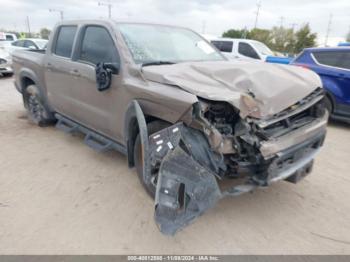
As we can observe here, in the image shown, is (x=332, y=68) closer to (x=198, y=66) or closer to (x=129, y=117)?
(x=198, y=66)

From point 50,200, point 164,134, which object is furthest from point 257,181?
point 50,200

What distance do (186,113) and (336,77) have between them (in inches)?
198

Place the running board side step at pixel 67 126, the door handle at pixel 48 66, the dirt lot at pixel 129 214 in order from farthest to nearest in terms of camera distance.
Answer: the door handle at pixel 48 66 → the running board side step at pixel 67 126 → the dirt lot at pixel 129 214

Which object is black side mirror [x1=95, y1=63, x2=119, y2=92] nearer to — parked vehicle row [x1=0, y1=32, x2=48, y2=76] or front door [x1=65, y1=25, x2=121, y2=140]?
front door [x1=65, y1=25, x2=121, y2=140]

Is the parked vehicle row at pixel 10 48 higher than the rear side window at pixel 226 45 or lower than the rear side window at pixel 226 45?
lower

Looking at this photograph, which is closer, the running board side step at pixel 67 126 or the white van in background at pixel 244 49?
the running board side step at pixel 67 126

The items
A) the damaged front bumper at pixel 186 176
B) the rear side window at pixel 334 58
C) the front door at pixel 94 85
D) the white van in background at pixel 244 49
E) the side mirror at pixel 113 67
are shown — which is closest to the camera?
the damaged front bumper at pixel 186 176

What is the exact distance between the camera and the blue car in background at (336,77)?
6184 mm

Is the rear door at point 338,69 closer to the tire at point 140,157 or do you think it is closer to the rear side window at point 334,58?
the rear side window at point 334,58

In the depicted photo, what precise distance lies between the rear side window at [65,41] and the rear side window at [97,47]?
0.41m

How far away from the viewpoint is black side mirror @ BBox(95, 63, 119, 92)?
3418mm

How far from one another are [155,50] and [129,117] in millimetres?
961

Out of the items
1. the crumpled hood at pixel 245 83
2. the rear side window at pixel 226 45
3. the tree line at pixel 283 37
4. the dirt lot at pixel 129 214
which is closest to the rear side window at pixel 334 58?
the dirt lot at pixel 129 214

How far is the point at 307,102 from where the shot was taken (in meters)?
3.06
